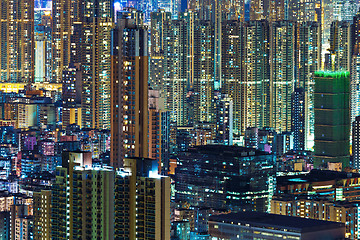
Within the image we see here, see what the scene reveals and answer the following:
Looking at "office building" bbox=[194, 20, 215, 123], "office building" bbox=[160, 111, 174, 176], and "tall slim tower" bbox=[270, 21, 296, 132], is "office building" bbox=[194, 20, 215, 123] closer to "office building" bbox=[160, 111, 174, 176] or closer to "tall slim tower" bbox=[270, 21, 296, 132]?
"tall slim tower" bbox=[270, 21, 296, 132]

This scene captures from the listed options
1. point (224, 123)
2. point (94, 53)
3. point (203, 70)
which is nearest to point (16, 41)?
point (203, 70)

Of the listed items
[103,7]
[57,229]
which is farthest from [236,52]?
[57,229]

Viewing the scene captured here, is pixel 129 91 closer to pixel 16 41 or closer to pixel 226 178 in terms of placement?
pixel 226 178

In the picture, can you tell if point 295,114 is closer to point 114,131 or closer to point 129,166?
point 114,131

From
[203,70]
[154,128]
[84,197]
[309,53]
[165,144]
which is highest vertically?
[309,53]

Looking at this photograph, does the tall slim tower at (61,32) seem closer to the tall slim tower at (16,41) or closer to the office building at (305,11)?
the tall slim tower at (16,41)

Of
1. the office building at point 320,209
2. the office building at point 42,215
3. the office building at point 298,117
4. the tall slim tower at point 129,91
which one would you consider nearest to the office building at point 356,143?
the office building at point 298,117
